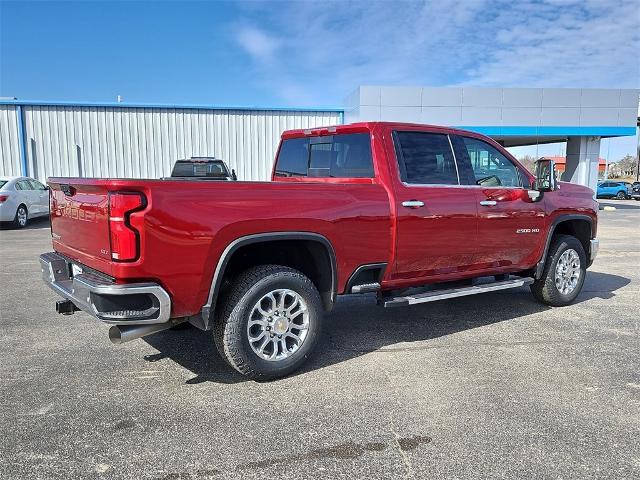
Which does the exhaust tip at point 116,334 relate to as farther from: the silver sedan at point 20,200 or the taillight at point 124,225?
the silver sedan at point 20,200

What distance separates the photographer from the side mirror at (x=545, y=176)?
5312 mm

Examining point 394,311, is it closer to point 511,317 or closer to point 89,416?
point 511,317

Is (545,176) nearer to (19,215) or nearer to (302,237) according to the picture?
(302,237)

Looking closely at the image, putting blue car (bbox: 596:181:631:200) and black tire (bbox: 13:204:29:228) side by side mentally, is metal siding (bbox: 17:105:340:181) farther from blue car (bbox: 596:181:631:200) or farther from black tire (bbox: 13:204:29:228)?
blue car (bbox: 596:181:631:200)

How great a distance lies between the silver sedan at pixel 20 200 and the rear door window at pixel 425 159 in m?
11.4

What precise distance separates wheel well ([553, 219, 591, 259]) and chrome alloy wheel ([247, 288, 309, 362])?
392 cm

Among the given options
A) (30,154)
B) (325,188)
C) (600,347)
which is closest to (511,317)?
(600,347)

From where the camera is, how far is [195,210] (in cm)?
335

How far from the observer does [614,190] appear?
38.5m

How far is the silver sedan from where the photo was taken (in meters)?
13.4

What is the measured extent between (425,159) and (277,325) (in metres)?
2.13

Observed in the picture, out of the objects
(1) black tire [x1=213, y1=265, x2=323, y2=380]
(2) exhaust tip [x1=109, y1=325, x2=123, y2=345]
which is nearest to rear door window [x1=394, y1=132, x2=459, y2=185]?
(1) black tire [x1=213, y1=265, x2=323, y2=380]

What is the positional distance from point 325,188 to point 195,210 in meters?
1.09

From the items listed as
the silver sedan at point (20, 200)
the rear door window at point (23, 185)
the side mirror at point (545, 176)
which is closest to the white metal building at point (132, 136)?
the silver sedan at point (20, 200)
